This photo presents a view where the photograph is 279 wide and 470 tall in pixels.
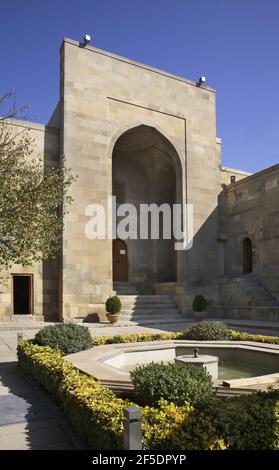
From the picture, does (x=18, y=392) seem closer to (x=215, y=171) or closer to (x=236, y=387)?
(x=236, y=387)

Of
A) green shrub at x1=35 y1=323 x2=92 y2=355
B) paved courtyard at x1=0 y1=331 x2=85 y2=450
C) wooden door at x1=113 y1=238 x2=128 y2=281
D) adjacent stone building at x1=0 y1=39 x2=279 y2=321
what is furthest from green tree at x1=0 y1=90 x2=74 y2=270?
wooden door at x1=113 y1=238 x2=128 y2=281

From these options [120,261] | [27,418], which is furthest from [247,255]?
[27,418]

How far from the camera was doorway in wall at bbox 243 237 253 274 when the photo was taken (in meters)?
23.4

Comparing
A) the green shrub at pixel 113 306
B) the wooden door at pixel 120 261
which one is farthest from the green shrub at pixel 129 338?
the wooden door at pixel 120 261

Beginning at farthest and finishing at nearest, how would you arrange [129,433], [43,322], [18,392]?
[43,322], [18,392], [129,433]

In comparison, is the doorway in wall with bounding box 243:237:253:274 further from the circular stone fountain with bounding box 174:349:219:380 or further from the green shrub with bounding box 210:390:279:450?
the green shrub with bounding box 210:390:279:450

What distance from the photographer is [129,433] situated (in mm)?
3824

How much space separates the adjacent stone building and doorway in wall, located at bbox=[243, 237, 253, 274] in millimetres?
90

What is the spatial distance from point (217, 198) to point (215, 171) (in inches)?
60.3

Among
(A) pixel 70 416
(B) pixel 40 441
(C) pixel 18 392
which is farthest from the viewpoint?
(C) pixel 18 392

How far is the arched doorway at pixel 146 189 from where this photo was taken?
80.4 ft

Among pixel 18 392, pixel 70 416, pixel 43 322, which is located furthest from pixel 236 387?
pixel 43 322

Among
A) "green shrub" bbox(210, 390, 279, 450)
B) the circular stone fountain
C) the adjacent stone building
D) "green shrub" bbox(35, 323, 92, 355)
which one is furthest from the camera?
the adjacent stone building

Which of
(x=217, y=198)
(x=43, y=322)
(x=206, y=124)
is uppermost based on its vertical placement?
(x=206, y=124)
